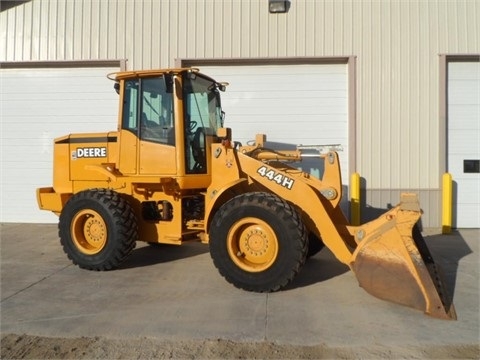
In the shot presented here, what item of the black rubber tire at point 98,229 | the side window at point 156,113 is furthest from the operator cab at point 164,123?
the black rubber tire at point 98,229

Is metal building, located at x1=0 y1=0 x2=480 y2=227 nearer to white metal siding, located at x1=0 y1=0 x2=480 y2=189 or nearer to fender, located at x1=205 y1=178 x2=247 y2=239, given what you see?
white metal siding, located at x1=0 y1=0 x2=480 y2=189

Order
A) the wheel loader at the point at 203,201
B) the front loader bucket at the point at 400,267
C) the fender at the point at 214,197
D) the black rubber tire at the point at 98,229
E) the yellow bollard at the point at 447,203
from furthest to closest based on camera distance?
the yellow bollard at the point at 447,203 < the black rubber tire at the point at 98,229 < the fender at the point at 214,197 < the wheel loader at the point at 203,201 < the front loader bucket at the point at 400,267

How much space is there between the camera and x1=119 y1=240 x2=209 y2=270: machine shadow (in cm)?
681

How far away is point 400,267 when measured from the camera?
179 inches

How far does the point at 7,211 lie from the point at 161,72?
6.84 metres

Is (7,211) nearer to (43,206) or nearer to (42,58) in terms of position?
(42,58)

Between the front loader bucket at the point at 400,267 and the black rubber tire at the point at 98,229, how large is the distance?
305 centimetres

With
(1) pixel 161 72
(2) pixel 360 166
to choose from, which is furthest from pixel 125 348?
(2) pixel 360 166

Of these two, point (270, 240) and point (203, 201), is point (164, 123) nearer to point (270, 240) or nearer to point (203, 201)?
point (203, 201)

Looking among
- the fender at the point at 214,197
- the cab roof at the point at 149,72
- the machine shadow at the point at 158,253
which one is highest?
the cab roof at the point at 149,72

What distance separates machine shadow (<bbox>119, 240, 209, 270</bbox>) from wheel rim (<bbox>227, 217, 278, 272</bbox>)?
183 centimetres

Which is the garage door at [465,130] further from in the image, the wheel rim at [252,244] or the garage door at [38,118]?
the garage door at [38,118]

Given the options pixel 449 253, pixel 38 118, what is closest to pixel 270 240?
pixel 449 253

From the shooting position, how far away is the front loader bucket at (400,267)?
4.43 m
